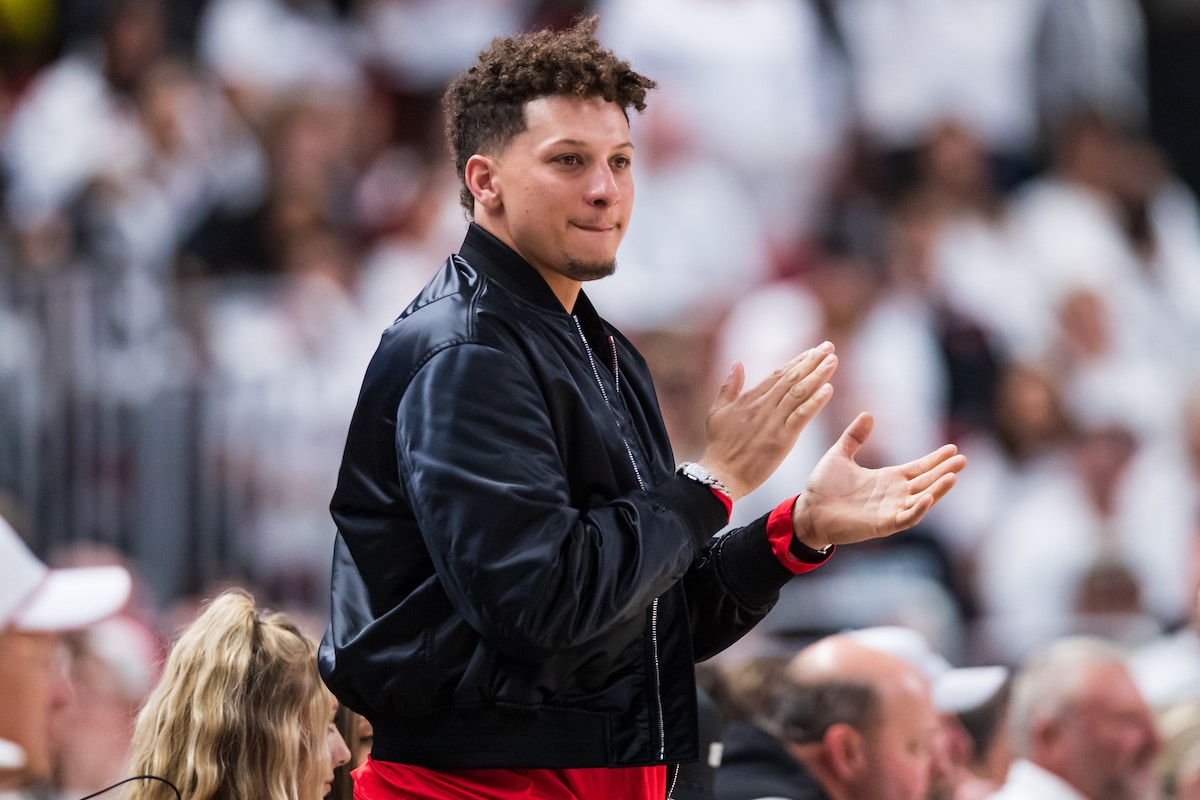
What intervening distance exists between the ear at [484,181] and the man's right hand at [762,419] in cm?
42

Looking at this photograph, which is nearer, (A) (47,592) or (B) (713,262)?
(A) (47,592)

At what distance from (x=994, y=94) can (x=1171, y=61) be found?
44.1 inches

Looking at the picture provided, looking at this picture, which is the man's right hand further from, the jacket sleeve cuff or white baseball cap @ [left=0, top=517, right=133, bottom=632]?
white baseball cap @ [left=0, top=517, right=133, bottom=632]

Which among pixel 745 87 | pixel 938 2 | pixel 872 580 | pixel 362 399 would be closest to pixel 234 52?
pixel 745 87

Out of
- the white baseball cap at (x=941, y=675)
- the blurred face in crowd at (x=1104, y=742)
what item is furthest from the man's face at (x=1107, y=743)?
the white baseball cap at (x=941, y=675)

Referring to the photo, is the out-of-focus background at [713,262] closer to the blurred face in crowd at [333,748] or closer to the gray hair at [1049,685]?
the gray hair at [1049,685]

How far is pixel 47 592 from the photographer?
380cm

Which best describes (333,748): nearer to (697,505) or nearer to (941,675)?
(697,505)

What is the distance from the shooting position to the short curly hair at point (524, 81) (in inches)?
94.6

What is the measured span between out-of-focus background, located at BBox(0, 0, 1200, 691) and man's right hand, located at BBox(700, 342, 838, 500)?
4008mm

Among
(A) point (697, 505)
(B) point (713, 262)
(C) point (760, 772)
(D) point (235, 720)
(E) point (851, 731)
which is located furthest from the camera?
(B) point (713, 262)

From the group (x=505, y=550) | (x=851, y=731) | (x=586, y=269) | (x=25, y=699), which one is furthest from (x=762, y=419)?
(x=25, y=699)

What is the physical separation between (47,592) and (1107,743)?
7.86 feet

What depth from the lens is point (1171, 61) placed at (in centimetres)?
948
